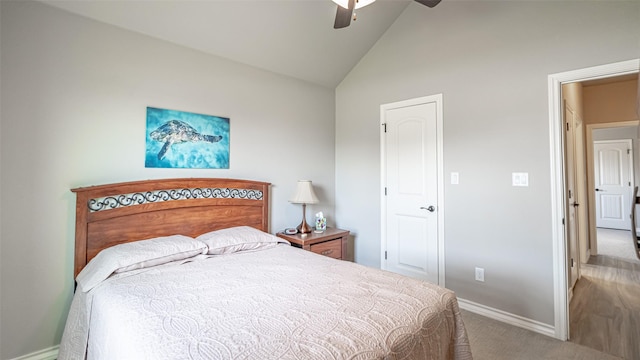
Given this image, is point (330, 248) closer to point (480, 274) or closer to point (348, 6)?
point (480, 274)

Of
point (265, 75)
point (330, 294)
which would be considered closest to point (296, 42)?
point (265, 75)

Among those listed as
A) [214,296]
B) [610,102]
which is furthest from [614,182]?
[214,296]

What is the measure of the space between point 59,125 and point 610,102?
→ 6.24 meters

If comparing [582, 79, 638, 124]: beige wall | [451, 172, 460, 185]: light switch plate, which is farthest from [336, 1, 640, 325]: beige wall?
[582, 79, 638, 124]: beige wall

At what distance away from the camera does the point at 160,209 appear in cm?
233

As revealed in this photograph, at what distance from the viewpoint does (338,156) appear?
12.8 ft

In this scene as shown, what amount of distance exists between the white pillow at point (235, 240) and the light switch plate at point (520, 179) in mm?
2107

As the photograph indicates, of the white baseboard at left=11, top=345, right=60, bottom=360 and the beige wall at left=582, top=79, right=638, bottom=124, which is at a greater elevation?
the beige wall at left=582, top=79, right=638, bottom=124

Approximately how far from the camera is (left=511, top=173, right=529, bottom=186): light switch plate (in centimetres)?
244

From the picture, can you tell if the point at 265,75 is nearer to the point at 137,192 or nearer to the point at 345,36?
the point at 345,36

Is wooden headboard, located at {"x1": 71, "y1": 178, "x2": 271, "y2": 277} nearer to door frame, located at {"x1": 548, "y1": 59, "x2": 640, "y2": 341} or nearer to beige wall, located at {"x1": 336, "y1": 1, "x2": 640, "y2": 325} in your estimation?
beige wall, located at {"x1": 336, "y1": 1, "x2": 640, "y2": 325}

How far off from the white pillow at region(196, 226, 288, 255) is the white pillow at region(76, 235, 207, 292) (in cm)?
11

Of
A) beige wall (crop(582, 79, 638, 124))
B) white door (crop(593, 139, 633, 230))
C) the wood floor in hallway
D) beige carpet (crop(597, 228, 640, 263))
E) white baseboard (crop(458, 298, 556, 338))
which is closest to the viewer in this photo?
the wood floor in hallway

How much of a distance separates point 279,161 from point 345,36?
155 centimetres
